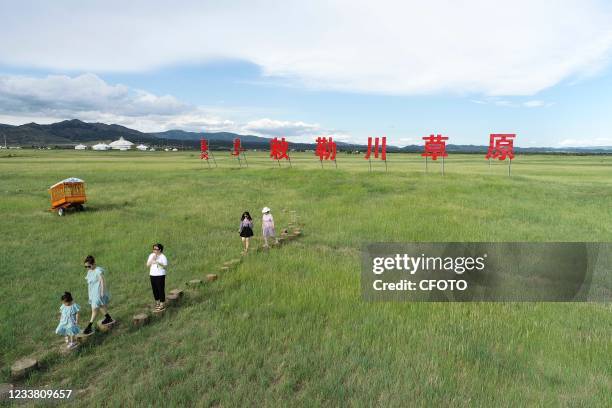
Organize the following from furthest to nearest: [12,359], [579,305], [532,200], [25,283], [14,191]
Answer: [14,191] → [532,200] → [25,283] → [579,305] → [12,359]

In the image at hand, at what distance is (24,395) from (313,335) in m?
5.27

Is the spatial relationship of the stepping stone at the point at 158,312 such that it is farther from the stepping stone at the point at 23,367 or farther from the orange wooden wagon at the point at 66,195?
the orange wooden wagon at the point at 66,195

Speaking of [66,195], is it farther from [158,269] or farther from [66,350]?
[66,350]

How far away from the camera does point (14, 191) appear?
3312 cm

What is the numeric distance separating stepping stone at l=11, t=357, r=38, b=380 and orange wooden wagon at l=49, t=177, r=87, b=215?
18933 millimetres

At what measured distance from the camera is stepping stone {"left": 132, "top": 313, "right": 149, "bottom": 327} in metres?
8.94

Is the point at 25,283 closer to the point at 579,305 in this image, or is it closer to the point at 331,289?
the point at 331,289

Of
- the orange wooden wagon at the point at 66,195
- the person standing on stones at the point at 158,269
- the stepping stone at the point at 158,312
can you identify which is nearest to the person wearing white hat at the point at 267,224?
the person standing on stones at the point at 158,269

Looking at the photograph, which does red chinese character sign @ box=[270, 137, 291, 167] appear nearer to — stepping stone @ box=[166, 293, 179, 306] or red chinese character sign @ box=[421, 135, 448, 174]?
red chinese character sign @ box=[421, 135, 448, 174]

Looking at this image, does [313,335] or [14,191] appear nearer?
[313,335]

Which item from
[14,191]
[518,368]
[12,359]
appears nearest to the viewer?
[518,368]

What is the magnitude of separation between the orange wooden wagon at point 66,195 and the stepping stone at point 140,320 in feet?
59.5

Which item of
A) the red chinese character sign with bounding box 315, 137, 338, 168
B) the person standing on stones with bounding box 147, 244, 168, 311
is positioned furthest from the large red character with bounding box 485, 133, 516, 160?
the person standing on stones with bounding box 147, 244, 168, 311

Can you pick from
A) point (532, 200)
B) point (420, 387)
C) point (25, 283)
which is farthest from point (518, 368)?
point (532, 200)
